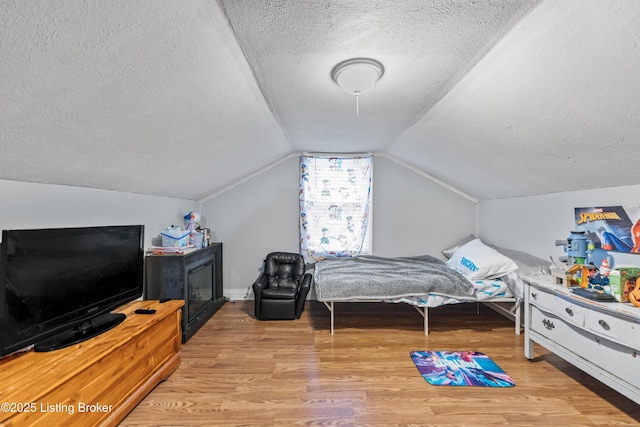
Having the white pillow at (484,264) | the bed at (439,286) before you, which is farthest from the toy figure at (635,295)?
the white pillow at (484,264)

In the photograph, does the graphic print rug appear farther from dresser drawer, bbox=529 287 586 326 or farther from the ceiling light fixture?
the ceiling light fixture

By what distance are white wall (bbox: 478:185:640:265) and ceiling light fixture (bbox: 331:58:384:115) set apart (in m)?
2.20

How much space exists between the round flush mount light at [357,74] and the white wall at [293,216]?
2689 millimetres

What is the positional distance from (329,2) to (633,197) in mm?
2699

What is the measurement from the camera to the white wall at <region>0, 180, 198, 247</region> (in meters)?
1.75

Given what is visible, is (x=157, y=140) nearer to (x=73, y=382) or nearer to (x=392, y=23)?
(x=73, y=382)

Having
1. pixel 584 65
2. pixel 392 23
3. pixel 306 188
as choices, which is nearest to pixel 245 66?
pixel 392 23

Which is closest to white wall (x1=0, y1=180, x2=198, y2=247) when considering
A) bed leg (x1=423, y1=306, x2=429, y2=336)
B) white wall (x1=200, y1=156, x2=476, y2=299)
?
white wall (x1=200, y1=156, x2=476, y2=299)

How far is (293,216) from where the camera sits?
4.66 meters

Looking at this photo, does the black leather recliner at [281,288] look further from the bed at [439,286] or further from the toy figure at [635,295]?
the toy figure at [635,295]

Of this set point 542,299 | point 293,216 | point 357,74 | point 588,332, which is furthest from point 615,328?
point 293,216

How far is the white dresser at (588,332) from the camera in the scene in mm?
1831

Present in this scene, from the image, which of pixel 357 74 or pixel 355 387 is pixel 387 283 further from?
pixel 357 74

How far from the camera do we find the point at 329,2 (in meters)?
1.31
